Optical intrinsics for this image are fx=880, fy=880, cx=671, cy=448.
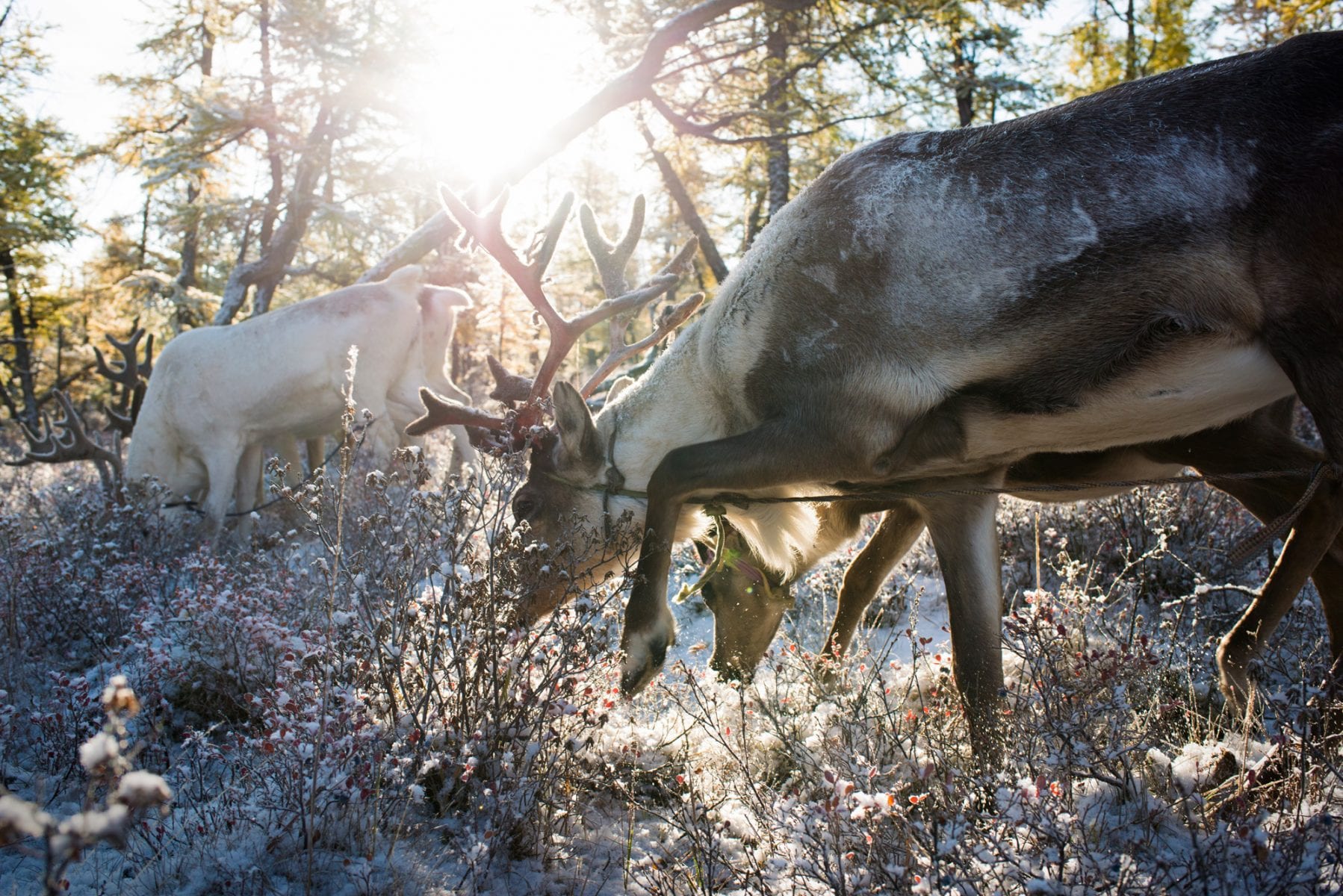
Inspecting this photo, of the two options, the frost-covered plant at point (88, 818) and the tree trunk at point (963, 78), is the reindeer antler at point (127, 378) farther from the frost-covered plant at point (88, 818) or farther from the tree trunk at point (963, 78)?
the tree trunk at point (963, 78)

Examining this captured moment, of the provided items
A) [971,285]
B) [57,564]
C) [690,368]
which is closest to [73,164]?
[57,564]

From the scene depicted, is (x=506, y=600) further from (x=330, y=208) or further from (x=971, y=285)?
(x=330, y=208)

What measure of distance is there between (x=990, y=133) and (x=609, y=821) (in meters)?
2.47

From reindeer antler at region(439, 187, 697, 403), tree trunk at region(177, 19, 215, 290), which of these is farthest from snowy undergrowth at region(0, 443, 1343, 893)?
tree trunk at region(177, 19, 215, 290)

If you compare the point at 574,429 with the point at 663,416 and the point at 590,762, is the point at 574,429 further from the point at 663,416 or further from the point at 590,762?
the point at 590,762

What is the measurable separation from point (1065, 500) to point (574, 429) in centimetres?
194

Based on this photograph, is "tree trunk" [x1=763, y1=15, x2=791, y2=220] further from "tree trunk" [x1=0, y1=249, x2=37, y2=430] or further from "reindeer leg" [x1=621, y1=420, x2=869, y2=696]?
"tree trunk" [x1=0, y1=249, x2=37, y2=430]

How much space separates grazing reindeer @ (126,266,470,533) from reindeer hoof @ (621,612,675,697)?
484cm

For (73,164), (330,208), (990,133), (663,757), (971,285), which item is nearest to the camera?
(971,285)

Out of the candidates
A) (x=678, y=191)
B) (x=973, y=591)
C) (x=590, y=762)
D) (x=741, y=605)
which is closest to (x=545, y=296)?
(x=741, y=605)

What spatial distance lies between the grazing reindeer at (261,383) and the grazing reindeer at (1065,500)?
4.52 metres

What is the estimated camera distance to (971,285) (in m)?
2.58

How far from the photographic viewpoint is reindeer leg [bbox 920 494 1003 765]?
3039 mm

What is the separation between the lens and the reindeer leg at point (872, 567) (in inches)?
149
